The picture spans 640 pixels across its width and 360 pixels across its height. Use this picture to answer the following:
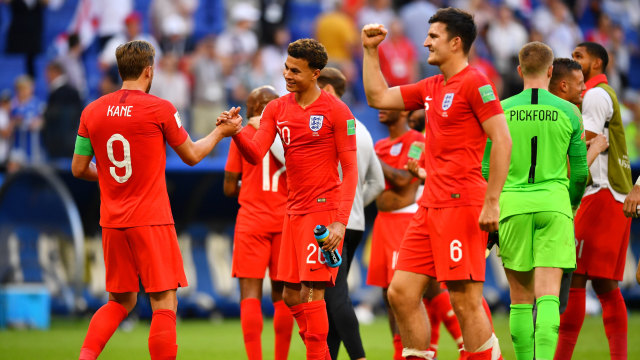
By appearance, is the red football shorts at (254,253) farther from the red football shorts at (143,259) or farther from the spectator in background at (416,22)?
the spectator in background at (416,22)

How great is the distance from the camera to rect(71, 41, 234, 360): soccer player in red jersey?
620 centimetres

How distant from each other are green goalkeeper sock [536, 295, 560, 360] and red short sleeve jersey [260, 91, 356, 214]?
5.37ft

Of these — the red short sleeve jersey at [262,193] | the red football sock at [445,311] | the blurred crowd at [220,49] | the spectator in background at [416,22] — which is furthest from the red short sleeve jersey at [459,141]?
the spectator in background at [416,22]

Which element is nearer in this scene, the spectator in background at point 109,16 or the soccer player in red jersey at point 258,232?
the soccer player in red jersey at point 258,232

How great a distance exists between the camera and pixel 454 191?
6004mm

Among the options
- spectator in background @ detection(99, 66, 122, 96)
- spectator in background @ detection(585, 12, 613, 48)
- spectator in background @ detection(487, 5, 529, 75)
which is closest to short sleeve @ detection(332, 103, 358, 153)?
spectator in background @ detection(99, 66, 122, 96)

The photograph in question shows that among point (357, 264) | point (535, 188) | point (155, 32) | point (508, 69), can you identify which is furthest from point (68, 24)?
point (535, 188)

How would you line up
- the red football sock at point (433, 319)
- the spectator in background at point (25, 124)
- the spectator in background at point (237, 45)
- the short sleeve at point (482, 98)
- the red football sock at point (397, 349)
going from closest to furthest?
the short sleeve at point (482, 98)
the red football sock at point (397, 349)
the red football sock at point (433, 319)
the spectator in background at point (25, 124)
the spectator in background at point (237, 45)

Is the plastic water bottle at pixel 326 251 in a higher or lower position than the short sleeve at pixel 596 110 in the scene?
lower

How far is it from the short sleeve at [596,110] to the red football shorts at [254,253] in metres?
2.77

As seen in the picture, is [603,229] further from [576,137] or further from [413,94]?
[413,94]

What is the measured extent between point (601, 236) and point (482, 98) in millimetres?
2309

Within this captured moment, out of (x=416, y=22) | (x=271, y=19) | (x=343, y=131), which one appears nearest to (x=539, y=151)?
(x=343, y=131)

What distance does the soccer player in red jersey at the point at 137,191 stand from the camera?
6199 millimetres
